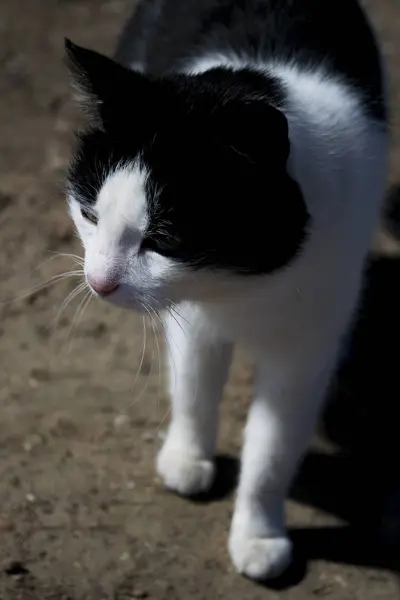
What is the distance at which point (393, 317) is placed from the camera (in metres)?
2.68

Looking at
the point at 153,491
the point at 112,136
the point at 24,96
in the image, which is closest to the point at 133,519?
the point at 153,491

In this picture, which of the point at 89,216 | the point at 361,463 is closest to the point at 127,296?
the point at 89,216

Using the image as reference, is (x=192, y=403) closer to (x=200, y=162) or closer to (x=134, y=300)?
(x=134, y=300)

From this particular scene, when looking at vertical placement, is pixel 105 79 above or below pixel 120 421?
above

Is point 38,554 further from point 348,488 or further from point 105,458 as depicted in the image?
point 348,488

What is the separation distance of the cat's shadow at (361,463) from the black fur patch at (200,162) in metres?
0.84

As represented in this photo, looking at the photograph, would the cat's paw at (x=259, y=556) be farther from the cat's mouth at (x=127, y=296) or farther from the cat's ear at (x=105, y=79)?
the cat's ear at (x=105, y=79)

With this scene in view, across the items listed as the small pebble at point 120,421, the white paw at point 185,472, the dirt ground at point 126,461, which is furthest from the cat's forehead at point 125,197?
the small pebble at point 120,421

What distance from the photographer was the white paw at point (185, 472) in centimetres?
213

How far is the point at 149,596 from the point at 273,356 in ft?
1.78

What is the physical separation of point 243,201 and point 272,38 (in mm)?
609

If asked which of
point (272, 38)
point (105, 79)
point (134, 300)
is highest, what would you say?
point (272, 38)

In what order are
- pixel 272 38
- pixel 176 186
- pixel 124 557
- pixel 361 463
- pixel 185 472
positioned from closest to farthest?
1. pixel 176 186
2. pixel 272 38
3. pixel 124 557
4. pixel 185 472
5. pixel 361 463

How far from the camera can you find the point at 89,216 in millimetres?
1474
